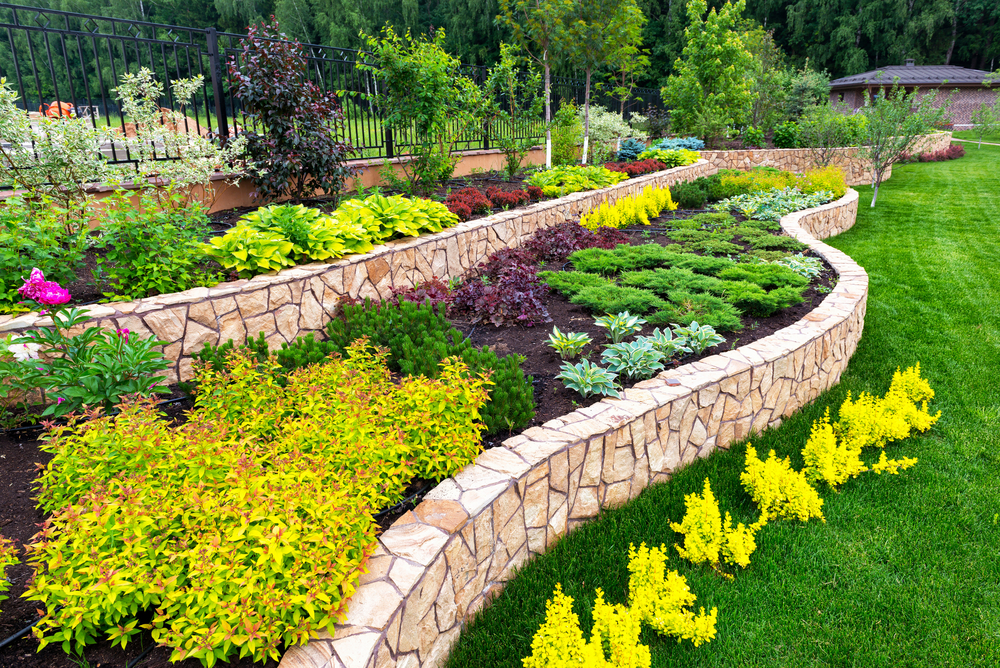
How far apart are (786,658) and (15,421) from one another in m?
3.92

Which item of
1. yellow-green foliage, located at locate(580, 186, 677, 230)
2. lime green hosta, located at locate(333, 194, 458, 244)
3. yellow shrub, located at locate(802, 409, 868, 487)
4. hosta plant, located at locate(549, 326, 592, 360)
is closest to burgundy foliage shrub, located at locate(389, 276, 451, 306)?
lime green hosta, located at locate(333, 194, 458, 244)

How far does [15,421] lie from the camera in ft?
9.91

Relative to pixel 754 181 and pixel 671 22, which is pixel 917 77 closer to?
pixel 671 22

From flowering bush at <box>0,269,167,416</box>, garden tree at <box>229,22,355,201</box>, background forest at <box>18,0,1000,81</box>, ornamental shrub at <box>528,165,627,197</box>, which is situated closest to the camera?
flowering bush at <box>0,269,167,416</box>

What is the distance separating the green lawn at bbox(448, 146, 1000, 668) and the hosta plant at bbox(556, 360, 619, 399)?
2.17 feet

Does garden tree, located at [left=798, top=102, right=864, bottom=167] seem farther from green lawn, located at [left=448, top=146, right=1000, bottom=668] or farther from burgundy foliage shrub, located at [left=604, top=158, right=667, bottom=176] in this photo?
green lawn, located at [left=448, top=146, right=1000, bottom=668]

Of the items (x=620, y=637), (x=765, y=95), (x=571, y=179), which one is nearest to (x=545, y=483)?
(x=620, y=637)

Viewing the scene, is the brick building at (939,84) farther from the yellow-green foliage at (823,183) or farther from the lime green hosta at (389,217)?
the lime green hosta at (389,217)

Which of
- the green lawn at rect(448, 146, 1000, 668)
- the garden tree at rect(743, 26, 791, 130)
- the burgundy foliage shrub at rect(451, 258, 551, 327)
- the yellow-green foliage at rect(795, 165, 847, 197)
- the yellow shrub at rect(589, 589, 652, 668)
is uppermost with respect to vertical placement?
the garden tree at rect(743, 26, 791, 130)

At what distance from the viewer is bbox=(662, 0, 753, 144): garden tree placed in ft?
56.0

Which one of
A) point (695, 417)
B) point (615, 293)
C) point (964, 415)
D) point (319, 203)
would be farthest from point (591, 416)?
point (319, 203)

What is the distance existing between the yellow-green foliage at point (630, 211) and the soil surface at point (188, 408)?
2016mm

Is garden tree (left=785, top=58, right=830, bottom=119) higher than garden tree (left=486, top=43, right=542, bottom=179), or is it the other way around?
garden tree (left=785, top=58, right=830, bottom=119)

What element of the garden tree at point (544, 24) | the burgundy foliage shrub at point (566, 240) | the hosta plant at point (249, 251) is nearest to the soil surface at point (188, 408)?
the burgundy foliage shrub at point (566, 240)
